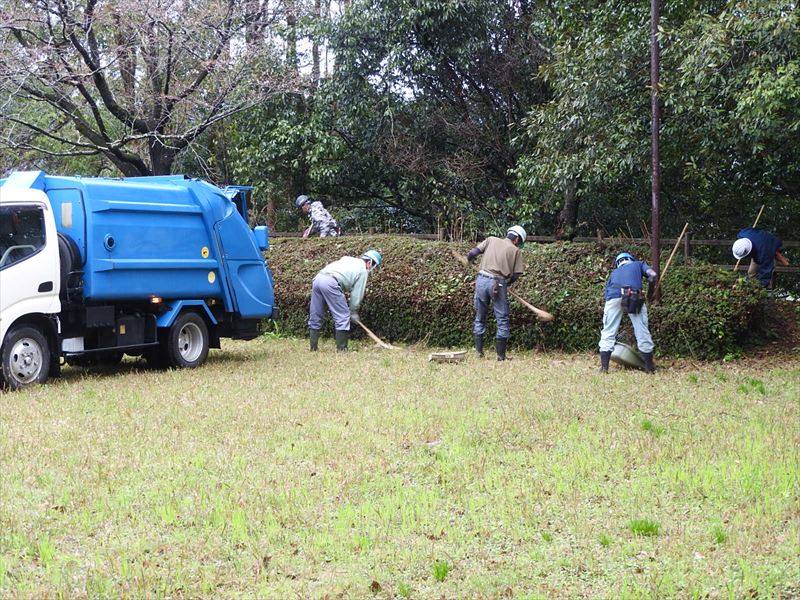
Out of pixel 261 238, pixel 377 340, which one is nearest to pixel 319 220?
pixel 377 340

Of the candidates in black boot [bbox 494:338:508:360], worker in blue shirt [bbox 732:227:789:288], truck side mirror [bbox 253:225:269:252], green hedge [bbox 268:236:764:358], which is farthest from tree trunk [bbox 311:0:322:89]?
worker in blue shirt [bbox 732:227:789:288]

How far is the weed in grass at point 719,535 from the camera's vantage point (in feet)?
16.2

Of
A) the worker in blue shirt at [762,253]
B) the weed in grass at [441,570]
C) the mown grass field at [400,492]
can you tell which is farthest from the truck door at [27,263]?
the worker in blue shirt at [762,253]

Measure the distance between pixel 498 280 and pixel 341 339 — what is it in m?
2.56

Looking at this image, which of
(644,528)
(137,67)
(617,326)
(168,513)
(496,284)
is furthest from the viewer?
(137,67)

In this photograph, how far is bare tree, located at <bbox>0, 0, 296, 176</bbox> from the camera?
17188mm

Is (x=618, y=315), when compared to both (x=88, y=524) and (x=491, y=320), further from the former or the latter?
(x=88, y=524)

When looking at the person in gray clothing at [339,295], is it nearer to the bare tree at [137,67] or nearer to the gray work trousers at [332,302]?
the gray work trousers at [332,302]

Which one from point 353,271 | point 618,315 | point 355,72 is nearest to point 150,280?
point 353,271

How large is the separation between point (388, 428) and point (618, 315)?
4.92 meters

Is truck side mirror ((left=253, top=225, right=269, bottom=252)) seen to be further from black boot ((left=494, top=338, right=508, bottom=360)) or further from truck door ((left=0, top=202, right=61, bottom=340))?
black boot ((left=494, top=338, right=508, bottom=360))

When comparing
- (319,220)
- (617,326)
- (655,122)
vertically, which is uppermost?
(655,122)

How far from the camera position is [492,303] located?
1316 centimetres

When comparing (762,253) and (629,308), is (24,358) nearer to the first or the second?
(629,308)
